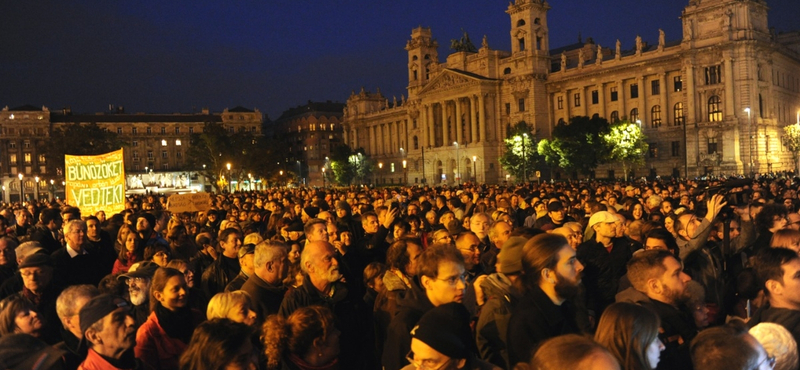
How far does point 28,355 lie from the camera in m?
3.40

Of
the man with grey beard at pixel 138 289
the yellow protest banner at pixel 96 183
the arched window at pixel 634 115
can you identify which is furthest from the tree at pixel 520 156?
the man with grey beard at pixel 138 289

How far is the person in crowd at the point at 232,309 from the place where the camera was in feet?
14.9

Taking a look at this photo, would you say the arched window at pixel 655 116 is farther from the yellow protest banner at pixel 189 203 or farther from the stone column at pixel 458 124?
the yellow protest banner at pixel 189 203

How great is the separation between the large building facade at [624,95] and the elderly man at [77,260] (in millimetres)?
50700

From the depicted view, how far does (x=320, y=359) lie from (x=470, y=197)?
1668 centimetres

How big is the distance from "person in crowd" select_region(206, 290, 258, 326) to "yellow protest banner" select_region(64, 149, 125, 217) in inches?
480

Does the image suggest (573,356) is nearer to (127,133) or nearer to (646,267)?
(646,267)

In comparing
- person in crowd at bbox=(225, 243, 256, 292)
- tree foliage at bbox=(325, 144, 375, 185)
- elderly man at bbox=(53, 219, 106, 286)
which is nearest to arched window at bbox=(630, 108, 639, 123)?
tree foliage at bbox=(325, 144, 375, 185)

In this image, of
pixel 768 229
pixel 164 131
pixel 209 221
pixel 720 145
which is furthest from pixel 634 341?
pixel 164 131

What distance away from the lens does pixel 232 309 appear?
14.9 feet

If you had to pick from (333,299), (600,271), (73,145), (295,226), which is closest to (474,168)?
(73,145)

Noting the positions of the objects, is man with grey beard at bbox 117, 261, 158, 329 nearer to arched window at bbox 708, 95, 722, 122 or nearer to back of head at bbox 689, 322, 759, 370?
back of head at bbox 689, 322, 759, 370

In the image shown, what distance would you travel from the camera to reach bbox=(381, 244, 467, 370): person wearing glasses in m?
4.32

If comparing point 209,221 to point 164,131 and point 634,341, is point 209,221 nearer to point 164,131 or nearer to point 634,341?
point 634,341
